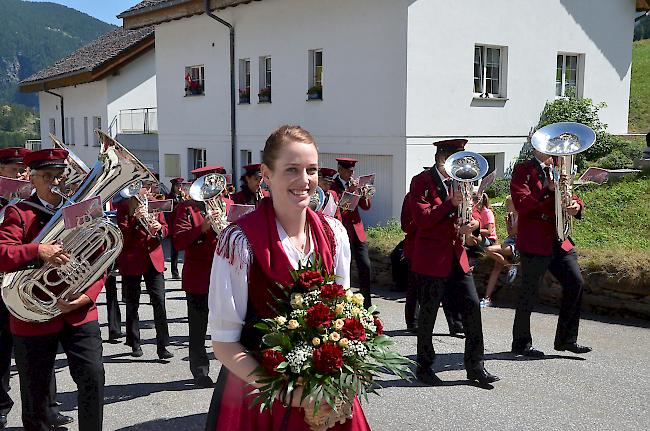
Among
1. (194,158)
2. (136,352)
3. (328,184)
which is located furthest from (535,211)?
(194,158)

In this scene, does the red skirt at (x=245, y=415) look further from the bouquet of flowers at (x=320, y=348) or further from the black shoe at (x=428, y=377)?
the black shoe at (x=428, y=377)

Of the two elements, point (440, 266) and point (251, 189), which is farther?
point (251, 189)

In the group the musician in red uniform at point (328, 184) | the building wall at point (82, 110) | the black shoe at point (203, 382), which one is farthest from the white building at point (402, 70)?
the building wall at point (82, 110)

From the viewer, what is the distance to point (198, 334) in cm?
623

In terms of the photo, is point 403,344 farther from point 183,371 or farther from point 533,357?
point 183,371

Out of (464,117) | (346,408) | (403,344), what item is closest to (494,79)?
(464,117)

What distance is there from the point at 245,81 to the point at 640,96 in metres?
13.7

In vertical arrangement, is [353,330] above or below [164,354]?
above

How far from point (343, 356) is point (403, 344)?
507 centimetres

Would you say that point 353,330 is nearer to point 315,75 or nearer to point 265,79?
point 315,75

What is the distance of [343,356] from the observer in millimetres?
2576

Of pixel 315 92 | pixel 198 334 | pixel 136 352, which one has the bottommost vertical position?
pixel 136 352

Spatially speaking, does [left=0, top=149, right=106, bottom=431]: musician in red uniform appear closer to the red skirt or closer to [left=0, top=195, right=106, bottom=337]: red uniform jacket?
[left=0, top=195, right=106, bottom=337]: red uniform jacket

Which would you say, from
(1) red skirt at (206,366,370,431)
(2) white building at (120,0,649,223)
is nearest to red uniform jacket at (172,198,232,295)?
(1) red skirt at (206,366,370,431)
